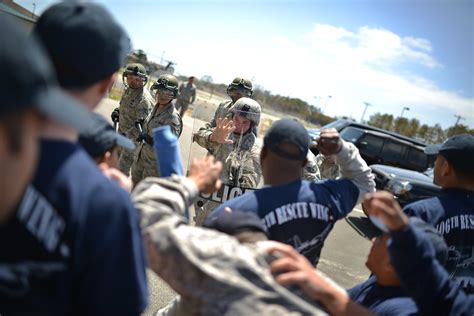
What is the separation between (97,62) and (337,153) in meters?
1.29

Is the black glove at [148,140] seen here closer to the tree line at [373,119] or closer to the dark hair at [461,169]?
the dark hair at [461,169]

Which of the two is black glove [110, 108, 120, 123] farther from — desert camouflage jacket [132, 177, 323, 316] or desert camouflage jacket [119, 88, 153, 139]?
desert camouflage jacket [132, 177, 323, 316]

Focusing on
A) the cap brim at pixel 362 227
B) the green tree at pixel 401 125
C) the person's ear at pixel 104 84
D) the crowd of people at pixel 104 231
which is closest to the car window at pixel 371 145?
the cap brim at pixel 362 227

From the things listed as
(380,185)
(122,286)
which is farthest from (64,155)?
(380,185)

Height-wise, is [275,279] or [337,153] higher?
[337,153]

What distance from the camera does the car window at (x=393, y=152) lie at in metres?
11.6

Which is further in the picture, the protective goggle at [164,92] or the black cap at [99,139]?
the protective goggle at [164,92]

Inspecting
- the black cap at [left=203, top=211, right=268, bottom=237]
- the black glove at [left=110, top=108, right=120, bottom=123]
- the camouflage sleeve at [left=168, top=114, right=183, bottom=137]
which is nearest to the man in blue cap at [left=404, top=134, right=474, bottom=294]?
the black cap at [left=203, top=211, right=268, bottom=237]

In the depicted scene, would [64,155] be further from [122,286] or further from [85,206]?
[122,286]

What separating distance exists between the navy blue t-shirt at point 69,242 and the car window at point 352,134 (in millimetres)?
10934

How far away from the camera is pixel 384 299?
1.57 meters

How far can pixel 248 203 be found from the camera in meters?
1.74

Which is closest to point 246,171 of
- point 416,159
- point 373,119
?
point 416,159

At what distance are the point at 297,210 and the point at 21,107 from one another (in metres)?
1.30
